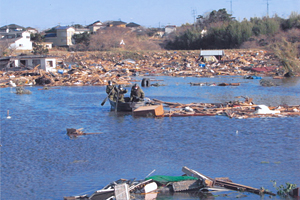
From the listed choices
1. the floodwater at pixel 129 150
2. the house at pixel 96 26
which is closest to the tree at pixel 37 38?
the house at pixel 96 26

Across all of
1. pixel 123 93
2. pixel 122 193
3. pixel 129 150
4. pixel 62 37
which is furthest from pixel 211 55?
pixel 122 193

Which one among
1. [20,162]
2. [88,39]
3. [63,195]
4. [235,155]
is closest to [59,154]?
[20,162]

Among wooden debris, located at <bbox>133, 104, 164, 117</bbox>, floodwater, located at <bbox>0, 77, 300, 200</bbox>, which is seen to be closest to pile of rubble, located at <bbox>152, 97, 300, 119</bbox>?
wooden debris, located at <bbox>133, 104, 164, 117</bbox>

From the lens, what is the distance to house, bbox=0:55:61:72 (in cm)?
4141

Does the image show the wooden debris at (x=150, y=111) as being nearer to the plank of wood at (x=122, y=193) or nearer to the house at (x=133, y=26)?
the plank of wood at (x=122, y=193)

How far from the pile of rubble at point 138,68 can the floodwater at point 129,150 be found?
15299mm

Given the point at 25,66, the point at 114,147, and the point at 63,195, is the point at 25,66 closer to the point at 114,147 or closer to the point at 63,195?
the point at 114,147

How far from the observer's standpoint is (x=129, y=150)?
12703mm

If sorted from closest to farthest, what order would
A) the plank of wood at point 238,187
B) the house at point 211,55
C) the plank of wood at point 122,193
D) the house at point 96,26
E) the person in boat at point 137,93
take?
the plank of wood at point 122,193 → the plank of wood at point 238,187 → the person in boat at point 137,93 → the house at point 211,55 → the house at point 96,26

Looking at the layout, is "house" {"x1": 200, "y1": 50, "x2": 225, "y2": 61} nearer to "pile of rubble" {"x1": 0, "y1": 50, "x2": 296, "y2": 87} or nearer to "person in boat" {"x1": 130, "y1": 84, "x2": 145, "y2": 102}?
"pile of rubble" {"x1": 0, "y1": 50, "x2": 296, "y2": 87}

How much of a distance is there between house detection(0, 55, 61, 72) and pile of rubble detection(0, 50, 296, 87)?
900 millimetres

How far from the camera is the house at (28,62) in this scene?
41406mm

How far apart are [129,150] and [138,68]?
1436 inches

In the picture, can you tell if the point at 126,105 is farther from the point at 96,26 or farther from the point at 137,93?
the point at 96,26
